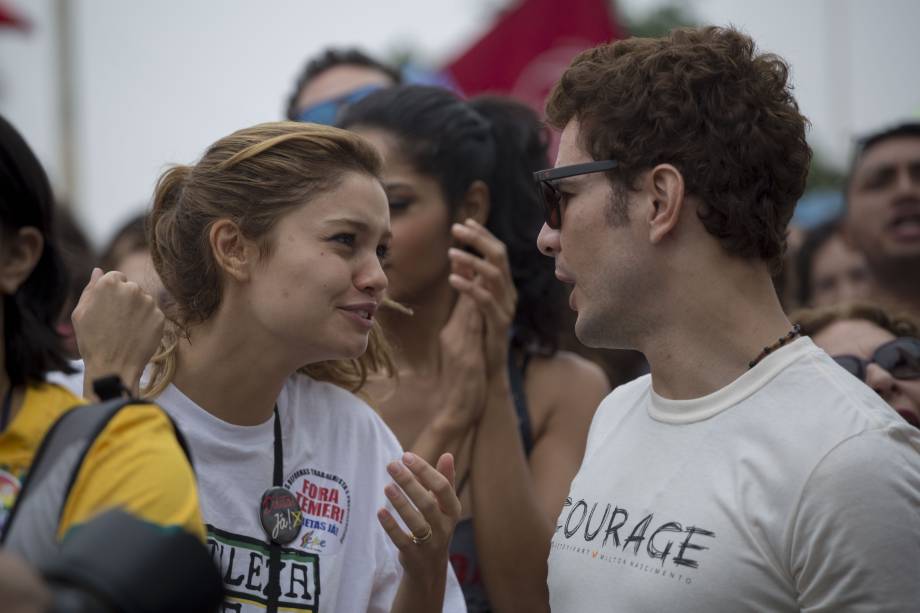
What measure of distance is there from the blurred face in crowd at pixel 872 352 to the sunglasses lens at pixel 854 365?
0.09 feet

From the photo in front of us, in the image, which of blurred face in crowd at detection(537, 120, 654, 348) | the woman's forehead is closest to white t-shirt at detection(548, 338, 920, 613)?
blurred face in crowd at detection(537, 120, 654, 348)

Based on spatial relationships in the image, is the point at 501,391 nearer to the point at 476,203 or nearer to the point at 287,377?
the point at 476,203

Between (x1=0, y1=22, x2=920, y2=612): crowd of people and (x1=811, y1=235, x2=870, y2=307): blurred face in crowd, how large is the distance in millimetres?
2961

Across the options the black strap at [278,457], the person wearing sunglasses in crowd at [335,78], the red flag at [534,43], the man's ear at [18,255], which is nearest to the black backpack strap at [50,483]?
the man's ear at [18,255]

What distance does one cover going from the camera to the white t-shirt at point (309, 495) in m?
2.90

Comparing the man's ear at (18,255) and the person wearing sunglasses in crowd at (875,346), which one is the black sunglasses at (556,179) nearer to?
the person wearing sunglasses in crowd at (875,346)

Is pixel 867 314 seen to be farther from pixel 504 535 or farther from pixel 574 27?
pixel 574 27

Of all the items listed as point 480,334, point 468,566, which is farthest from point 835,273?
point 468,566

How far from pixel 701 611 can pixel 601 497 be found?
437 millimetres

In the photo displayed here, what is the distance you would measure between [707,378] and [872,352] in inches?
42.1

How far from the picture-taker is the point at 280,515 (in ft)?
9.77

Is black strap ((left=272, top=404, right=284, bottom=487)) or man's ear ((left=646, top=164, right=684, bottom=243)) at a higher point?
man's ear ((left=646, top=164, right=684, bottom=243))

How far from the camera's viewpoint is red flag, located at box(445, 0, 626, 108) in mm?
7621

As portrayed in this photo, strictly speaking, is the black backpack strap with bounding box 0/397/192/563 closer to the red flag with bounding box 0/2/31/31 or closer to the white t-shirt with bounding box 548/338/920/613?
the white t-shirt with bounding box 548/338/920/613
